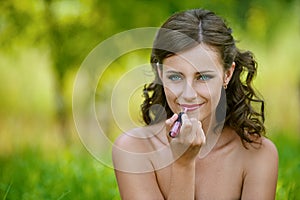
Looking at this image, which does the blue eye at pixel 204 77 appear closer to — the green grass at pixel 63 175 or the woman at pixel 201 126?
the woman at pixel 201 126

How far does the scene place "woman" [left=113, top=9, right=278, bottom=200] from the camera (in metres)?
2.80

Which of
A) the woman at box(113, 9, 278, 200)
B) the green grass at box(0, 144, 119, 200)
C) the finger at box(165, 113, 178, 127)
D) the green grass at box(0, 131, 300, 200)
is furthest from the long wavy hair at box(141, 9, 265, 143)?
the green grass at box(0, 144, 119, 200)

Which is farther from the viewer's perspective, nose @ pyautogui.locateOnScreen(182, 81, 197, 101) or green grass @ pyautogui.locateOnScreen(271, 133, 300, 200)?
green grass @ pyautogui.locateOnScreen(271, 133, 300, 200)

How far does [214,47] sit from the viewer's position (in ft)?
9.64

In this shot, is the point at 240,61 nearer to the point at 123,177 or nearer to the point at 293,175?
the point at 123,177

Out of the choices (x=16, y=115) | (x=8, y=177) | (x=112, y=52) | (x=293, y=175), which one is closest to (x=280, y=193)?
(x=293, y=175)

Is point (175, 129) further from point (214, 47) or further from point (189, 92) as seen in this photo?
point (214, 47)

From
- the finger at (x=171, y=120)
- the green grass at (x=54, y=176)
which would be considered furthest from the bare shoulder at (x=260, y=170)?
the green grass at (x=54, y=176)

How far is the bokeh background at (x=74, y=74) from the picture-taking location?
169 inches

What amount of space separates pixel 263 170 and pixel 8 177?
6.41ft

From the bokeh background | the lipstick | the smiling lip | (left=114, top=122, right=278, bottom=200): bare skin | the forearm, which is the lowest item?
the bokeh background

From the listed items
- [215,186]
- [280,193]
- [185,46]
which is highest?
[185,46]

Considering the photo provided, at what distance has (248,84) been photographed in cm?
329

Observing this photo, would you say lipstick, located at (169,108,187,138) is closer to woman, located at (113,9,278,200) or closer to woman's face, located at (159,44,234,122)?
woman, located at (113,9,278,200)
